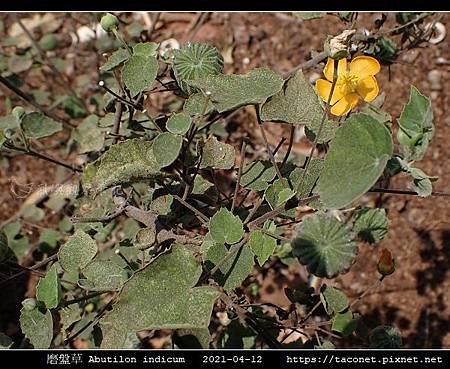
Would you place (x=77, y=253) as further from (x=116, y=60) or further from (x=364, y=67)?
(x=364, y=67)

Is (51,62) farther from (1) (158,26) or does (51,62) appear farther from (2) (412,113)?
(2) (412,113)

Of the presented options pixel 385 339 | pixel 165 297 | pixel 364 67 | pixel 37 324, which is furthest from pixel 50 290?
pixel 364 67

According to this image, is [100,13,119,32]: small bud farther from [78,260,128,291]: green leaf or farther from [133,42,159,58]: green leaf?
[78,260,128,291]: green leaf

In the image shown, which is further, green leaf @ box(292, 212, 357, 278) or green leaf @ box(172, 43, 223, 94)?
green leaf @ box(172, 43, 223, 94)

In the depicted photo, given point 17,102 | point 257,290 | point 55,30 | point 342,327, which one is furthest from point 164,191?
point 55,30

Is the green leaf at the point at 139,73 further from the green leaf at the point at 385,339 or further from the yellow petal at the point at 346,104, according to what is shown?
the green leaf at the point at 385,339

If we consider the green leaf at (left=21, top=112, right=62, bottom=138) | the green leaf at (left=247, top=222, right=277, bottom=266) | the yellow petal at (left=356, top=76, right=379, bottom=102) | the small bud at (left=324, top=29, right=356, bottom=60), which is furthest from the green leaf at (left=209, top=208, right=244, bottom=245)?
the green leaf at (left=21, top=112, right=62, bottom=138)

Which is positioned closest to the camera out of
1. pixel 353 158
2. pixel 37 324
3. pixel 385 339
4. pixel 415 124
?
pixel 353 158

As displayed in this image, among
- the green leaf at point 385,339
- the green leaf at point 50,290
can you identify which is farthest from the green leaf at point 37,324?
the green leaf at point 385,339
